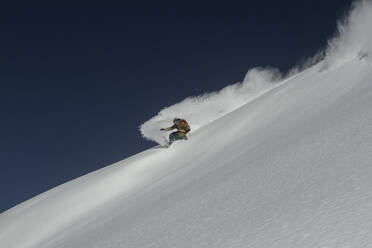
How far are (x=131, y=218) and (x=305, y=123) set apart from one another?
347 cm

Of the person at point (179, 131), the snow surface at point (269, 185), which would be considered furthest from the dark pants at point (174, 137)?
the snow surface at point (269, 185)

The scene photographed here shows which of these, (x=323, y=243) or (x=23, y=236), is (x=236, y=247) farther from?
(x=23, y=236)

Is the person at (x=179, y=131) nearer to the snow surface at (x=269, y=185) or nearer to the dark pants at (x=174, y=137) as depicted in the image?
the dark pants at (x=174, y=137)

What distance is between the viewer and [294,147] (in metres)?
6.12

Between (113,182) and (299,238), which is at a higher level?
(113,182)

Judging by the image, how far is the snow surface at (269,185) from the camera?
3.39 metres

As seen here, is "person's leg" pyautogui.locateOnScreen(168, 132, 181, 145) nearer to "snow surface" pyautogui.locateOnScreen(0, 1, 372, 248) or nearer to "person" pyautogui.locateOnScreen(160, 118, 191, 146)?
"person" pyautogui.locateOnScreen(160, 118, 191, 146)

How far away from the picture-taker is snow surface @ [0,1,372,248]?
3.39 m

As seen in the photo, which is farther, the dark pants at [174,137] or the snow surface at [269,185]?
the dark pants at [174,137]

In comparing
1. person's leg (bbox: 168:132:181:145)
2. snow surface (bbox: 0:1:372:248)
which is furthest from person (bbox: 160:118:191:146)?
snow surface (bbox: 0:1:372:248)

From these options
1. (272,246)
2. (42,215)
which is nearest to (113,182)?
(42,215)

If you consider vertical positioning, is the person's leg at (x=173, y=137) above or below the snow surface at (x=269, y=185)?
above

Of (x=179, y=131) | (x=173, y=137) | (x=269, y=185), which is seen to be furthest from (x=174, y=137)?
(x=269, y=185)

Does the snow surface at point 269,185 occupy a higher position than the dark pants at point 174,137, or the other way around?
the dark pants at point 174,137
